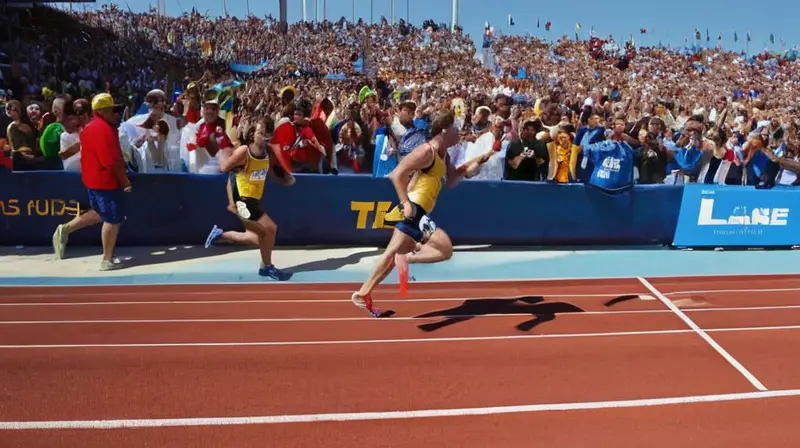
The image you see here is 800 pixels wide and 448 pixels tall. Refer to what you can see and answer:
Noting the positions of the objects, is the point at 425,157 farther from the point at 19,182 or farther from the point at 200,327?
the point at 19,182

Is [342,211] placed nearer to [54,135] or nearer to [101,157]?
[101,157]

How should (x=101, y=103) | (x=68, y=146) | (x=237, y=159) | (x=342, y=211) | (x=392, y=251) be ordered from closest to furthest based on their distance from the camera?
1. (x=392, y=251)
2. (x=237, y=159)
3. (x=101, y=103)
4. (x=68, y=146)
5. (x=342, y=211)

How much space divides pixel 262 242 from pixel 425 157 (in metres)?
2.78

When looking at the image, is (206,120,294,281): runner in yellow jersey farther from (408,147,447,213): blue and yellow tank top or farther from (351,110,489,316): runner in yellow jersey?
(408,147,447,213): blue and yellow tank top

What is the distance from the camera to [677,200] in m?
9.45

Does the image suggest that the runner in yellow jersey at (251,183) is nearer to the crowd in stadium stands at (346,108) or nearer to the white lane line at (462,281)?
the white lane line at (462,281)

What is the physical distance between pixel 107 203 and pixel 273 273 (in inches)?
81.5

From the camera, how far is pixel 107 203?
24.8ft

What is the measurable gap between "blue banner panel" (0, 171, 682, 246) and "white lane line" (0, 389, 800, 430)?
4.94 m

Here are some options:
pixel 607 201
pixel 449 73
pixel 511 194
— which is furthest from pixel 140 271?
pixel 449 73

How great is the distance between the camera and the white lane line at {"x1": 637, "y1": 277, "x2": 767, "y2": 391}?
4678 millimetres

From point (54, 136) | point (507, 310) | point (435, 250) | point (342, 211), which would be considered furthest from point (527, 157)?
point (54, 136)

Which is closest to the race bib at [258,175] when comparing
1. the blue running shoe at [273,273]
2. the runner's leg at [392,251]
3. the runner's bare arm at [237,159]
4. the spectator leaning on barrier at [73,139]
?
the runner's bare arm at [237,159]

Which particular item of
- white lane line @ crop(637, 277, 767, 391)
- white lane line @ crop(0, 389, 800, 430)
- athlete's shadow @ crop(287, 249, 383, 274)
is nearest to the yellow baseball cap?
athlete's shadow @ crop(287, 249, 383, 274)
